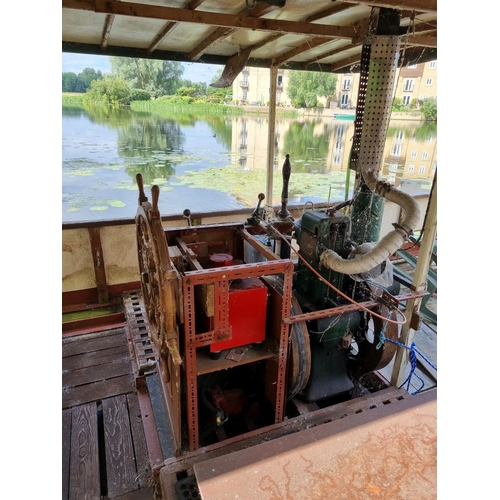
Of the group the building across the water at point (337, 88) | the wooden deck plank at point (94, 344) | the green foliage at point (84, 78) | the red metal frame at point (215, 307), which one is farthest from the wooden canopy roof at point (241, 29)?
the green foliage at point (84, 78)

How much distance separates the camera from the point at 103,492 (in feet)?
6.66

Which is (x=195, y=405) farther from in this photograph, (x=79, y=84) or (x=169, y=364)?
(x=79, y=84)

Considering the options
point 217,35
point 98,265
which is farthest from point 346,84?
point 98,265

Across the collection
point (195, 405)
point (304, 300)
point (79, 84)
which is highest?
point (79, 84)

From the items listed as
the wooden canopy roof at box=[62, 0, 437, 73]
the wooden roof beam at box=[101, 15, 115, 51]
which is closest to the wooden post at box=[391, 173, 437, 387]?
the wooden canopy roof at box=[62, 0, 437, 73]

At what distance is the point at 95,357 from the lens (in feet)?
10.0

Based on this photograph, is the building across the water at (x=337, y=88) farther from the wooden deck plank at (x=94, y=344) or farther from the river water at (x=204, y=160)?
the wooden deck plank at (x=94, y=344)

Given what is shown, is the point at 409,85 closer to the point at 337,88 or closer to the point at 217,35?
the point at 337,88

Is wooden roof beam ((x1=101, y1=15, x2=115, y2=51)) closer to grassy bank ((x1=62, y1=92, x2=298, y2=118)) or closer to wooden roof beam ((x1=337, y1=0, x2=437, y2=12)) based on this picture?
wooden roof beam ((x1=337, y1=0, x2=437, y2=12))

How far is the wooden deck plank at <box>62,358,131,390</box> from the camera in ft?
9.11

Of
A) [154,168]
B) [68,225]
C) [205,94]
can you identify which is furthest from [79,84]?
[68,225]

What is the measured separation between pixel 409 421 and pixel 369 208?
172 centimetres

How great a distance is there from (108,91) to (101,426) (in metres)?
16.9

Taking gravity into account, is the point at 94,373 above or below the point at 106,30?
below
